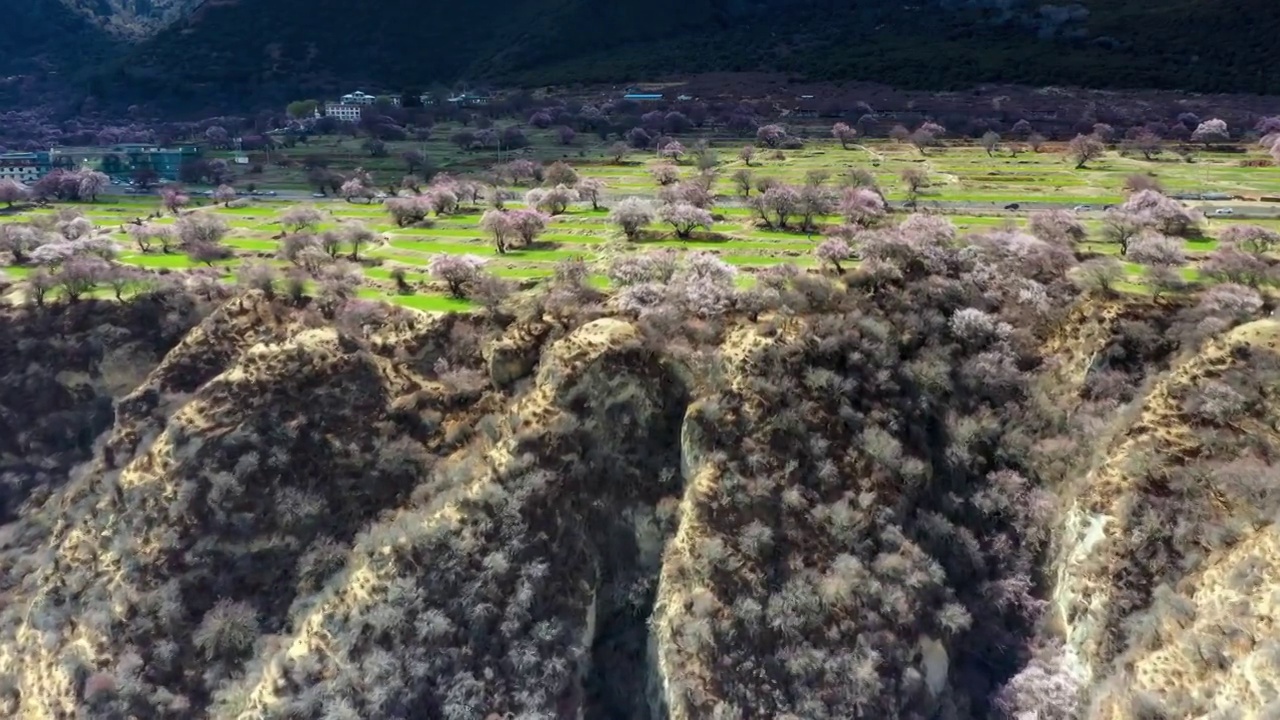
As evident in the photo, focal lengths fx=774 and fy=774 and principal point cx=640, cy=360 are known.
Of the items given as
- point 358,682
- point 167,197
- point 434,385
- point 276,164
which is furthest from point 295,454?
point 276,164

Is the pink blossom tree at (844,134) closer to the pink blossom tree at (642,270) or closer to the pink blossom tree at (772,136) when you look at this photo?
the pink blossom tree at (772,136)

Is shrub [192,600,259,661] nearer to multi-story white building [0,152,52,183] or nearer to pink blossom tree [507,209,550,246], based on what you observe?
pink blossom tree [507,209,550,246]

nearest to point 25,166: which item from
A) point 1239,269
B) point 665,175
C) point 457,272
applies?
point 665,175

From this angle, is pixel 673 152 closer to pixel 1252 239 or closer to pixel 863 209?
pixel 863 209

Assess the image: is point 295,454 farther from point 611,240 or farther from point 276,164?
point 276,164

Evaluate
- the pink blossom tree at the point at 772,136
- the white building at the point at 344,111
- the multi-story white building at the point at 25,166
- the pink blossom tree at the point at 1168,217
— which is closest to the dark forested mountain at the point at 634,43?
the white building at the point at 344,111
